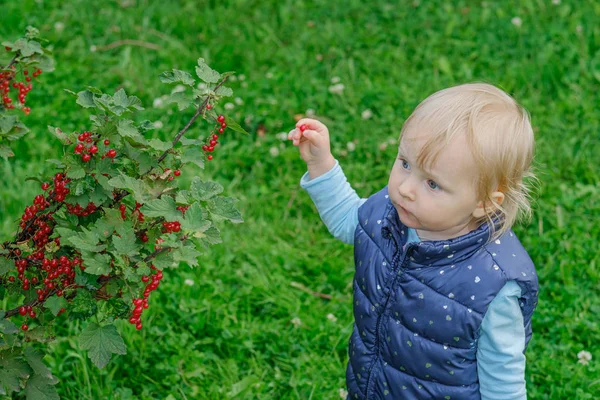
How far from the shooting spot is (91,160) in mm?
2182

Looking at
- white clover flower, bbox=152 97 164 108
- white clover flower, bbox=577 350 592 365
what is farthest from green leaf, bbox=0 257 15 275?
white clover flower, bbox=152 97 164 108

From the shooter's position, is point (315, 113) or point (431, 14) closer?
point (315, 113)

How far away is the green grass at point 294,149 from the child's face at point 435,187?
1230 mm

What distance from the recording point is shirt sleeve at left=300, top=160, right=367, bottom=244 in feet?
8.22

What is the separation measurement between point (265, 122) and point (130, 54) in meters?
1.16

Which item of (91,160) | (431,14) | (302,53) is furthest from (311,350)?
(431,14)

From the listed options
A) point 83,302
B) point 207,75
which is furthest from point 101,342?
point 207,75

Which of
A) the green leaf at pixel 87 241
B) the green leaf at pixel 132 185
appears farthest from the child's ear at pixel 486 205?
the green leaf at pixel 87 241

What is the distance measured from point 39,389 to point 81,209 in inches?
23.9

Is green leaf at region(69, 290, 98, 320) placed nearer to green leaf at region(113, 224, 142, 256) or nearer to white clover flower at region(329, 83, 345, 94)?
green leaf at region(113, 224, 142, 256)

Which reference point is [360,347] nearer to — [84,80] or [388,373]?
[388,373]

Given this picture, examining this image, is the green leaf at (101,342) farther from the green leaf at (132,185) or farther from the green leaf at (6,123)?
the green leaf at (6,123)

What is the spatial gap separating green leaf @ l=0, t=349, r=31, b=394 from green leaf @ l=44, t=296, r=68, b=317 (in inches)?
12.1

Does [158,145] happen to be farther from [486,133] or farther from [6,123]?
[486,133]
